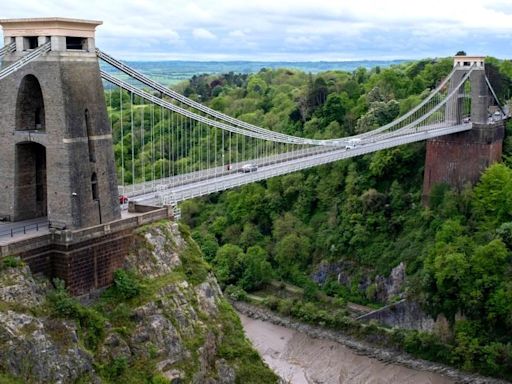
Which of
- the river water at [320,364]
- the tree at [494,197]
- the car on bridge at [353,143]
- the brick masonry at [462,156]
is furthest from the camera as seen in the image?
the brick masonry at [462,156]

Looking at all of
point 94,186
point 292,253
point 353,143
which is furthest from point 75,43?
point 292,253

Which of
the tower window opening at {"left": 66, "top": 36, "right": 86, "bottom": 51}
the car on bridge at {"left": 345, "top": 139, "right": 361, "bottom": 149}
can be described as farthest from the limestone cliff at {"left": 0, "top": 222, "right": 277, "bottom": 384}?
the car on bridge at {"left": 345, "top": 139, "right": 361, "bottom": 149}

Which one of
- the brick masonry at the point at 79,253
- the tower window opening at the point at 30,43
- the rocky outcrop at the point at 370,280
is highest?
the tower window opening at the point at 30,43

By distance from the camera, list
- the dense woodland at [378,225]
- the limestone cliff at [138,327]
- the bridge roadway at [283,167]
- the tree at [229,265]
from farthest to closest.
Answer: the tree at [229,265]
the dense woodland at [378,225]
the bridge roadway at [283,167]
the limestone cliff at [138,327]

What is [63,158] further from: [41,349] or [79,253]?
[41,349]

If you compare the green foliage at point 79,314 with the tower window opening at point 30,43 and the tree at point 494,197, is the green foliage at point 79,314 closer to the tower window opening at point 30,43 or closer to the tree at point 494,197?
the tower window opening at point 30,43

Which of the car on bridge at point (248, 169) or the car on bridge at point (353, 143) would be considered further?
the car on bridge at point (353, 143)

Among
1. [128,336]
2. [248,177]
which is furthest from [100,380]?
[248,177]

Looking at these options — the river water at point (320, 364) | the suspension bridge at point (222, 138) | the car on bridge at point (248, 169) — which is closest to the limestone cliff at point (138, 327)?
the suspension bridge at point (222, 138)
